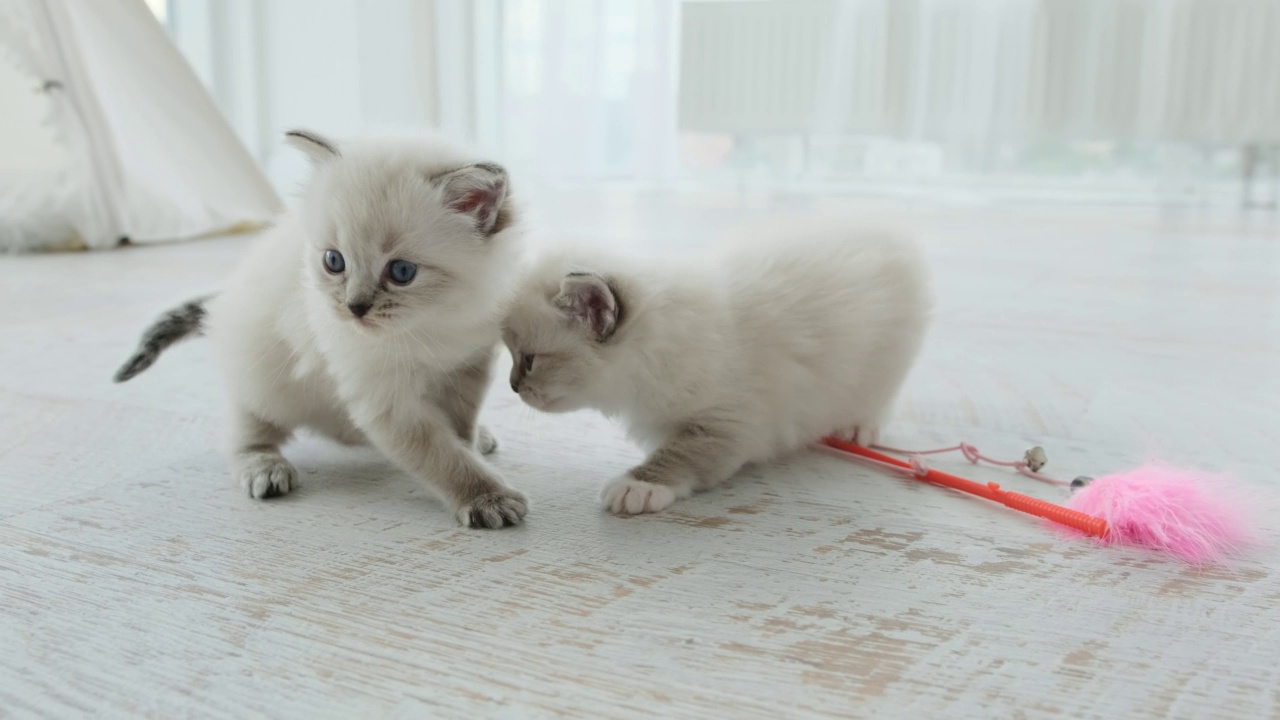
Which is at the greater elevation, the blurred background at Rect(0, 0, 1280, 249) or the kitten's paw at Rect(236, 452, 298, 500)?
the blurred background at Rect(0, 0, 1280, 249)

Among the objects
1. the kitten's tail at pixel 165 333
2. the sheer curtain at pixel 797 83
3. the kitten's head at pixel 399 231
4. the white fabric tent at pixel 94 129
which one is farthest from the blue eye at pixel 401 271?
the sheer curtain at pixel 797 83

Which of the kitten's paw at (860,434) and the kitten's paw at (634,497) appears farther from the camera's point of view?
the kitten's paw at (860,434)

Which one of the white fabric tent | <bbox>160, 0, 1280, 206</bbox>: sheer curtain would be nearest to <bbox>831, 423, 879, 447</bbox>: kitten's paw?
the white fabric tent

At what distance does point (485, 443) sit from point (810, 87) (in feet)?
18.9

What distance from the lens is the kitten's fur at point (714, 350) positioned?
1.57 m

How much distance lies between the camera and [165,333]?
1795mm

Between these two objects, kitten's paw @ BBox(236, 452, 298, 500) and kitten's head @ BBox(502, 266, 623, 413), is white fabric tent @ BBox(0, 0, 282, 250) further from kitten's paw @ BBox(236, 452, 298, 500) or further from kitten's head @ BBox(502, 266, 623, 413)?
kitten's head @ BBox(502, 266, 623, 413)

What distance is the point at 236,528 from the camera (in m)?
1.39

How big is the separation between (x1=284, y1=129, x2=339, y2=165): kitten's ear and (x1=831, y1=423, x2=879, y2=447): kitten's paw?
36.9 inches

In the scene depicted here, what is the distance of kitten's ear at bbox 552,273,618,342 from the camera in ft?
4.97

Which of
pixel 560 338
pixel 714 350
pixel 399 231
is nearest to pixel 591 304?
pixel 560 338

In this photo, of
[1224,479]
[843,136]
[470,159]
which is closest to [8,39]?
[470,159]

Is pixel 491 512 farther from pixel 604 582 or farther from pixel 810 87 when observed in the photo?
pixel 810 87

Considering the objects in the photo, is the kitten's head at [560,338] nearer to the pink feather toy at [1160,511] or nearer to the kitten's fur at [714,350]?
the kitten's fur at [714,350]
